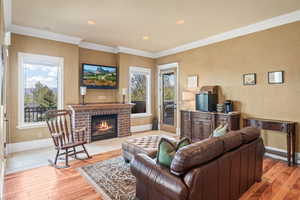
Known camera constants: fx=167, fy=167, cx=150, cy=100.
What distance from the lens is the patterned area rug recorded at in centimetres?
227

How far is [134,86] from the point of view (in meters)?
6.34

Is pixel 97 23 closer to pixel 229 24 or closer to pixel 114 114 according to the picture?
pixel 114 114

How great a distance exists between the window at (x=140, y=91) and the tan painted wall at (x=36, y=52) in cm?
196

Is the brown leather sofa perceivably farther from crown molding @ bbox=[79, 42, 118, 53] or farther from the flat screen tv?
crown molding @ bbox=[79, 42, 118, 53]

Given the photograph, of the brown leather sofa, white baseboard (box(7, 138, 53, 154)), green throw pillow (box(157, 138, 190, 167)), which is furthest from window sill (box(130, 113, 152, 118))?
green throw pillow (box(157, 138, 190, 167))

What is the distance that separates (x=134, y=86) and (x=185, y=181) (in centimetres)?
512

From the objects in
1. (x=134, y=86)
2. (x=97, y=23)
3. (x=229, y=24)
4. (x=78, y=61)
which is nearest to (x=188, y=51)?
(x=229, y=24)

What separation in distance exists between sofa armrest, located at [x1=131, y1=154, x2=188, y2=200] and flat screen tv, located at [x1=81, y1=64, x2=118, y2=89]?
3917 millimetres

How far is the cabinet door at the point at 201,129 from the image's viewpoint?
4383mm

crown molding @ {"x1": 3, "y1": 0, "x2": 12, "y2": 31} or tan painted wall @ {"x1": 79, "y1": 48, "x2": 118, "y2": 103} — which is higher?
crown molding @ {"x1": 3, "y1": 0, "x2": 12, "y2": 31}

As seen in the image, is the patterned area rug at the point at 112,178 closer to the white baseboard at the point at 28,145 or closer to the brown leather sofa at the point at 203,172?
the brown leather sofa at the point at 203,172

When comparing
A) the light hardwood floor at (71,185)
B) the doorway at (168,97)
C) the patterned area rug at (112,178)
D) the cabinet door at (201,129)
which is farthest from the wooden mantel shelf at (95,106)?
the cabinet door at (201,129)

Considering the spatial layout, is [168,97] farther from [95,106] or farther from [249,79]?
[249,79]

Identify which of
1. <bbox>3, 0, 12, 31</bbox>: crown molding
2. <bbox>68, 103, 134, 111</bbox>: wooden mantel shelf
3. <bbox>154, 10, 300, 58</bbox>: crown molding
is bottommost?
<bbox>68, 103, 134, 111</bbox>: wooden mantel shelf
